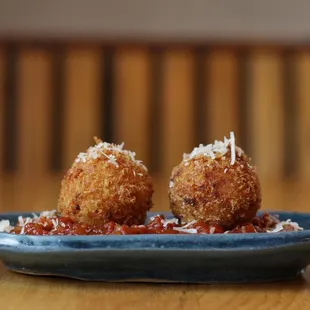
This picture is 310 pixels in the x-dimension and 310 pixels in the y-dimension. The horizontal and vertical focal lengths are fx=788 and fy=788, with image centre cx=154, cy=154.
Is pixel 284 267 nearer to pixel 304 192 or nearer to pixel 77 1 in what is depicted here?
pixel 304 192

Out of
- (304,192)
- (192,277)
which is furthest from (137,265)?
(304,192)

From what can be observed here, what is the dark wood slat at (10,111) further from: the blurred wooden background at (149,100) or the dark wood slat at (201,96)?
the dark wood slat at (201,96)

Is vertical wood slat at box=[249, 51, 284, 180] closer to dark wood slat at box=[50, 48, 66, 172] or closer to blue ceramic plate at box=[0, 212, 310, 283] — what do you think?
dark wood slat at box=[50, 48, 66, 172]

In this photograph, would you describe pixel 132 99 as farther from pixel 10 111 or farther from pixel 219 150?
pixel 219 150

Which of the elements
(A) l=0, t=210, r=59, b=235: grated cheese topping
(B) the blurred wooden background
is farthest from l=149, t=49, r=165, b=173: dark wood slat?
(A) l=0, t=210, r=59, b=235: grated cheese topping

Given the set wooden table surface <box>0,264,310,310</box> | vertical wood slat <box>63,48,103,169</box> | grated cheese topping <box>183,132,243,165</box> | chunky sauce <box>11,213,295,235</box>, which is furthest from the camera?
vertical wood slat <box>63,48,103,169</box>

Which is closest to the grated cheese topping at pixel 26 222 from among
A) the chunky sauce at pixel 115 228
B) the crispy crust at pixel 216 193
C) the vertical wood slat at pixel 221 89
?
the chunky sauce at pixel 115 228

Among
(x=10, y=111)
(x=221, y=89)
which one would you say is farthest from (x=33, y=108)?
(x=221, y=89)
